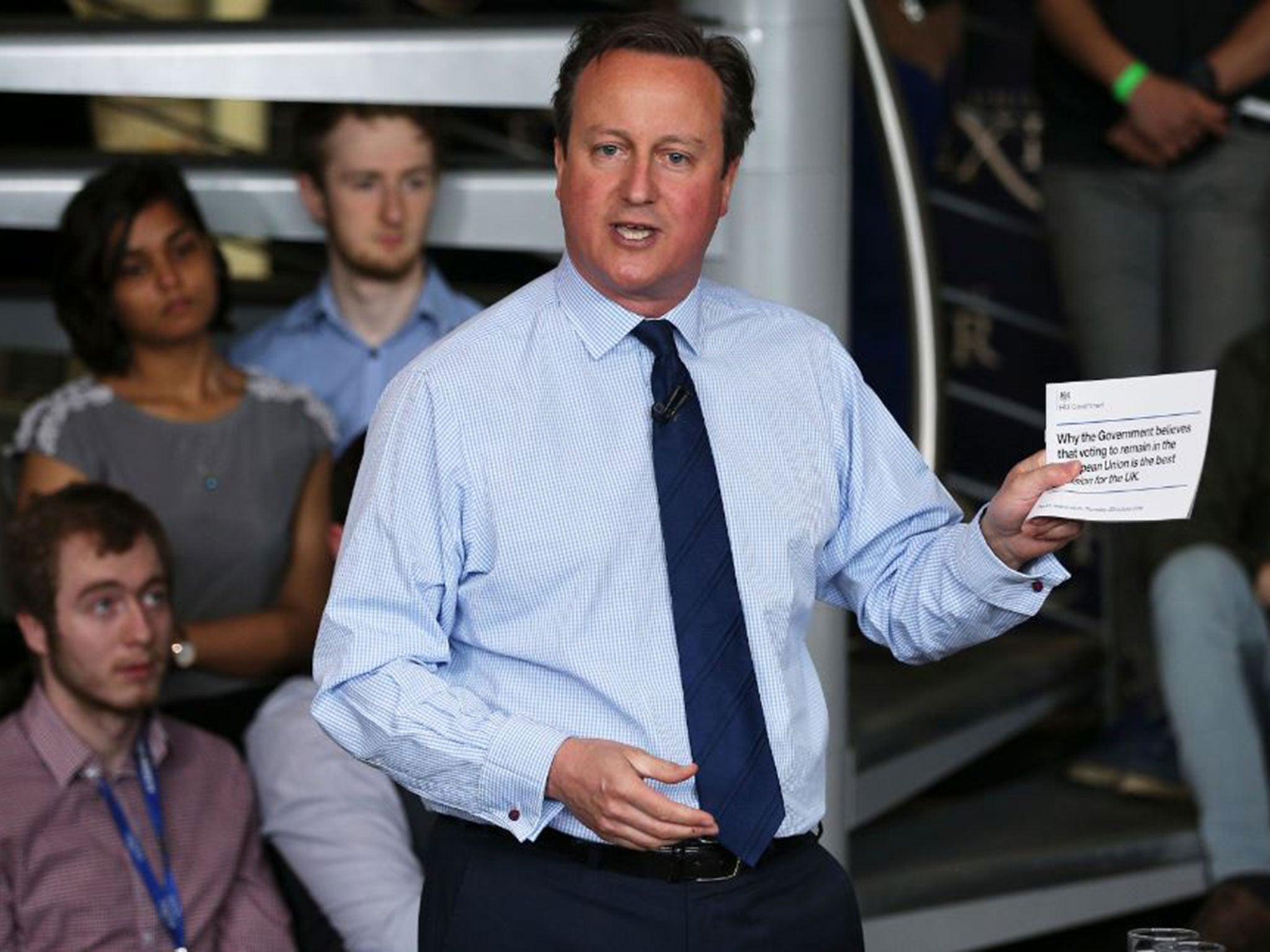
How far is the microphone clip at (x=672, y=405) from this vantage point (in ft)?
6.89

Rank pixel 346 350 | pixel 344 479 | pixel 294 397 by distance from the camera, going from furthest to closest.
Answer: pixel 346 350, pixel 294 397, pixel 344 479

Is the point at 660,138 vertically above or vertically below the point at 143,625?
above

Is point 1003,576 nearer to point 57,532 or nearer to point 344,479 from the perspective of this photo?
point 344,479

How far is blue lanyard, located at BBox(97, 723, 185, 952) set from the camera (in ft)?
9.71

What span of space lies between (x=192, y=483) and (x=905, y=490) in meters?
1.57

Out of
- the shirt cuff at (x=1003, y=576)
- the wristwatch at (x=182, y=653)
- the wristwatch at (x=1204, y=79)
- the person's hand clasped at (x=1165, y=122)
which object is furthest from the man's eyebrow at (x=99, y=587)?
the wristwatch at (x=1204, y=79)

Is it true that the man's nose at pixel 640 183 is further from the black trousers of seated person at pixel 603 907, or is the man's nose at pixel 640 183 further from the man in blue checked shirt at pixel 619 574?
the black trousers of seated person at pixel 603 907

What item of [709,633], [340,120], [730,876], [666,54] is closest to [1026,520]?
[709,633]

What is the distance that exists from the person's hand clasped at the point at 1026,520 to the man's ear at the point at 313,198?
184cm

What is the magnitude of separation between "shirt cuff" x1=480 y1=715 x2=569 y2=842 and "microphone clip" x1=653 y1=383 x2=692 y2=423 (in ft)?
1.09

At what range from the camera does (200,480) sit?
3436 millimetres

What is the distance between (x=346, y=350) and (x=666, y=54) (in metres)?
1.76

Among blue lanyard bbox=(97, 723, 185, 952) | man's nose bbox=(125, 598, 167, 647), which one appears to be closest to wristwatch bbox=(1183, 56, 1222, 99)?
man's nose bbox=(125, 598, 167, 647)

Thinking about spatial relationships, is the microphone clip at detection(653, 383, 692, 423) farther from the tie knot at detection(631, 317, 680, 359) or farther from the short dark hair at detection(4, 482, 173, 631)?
the short dark hair at detection(4, 482, 173, 631)
